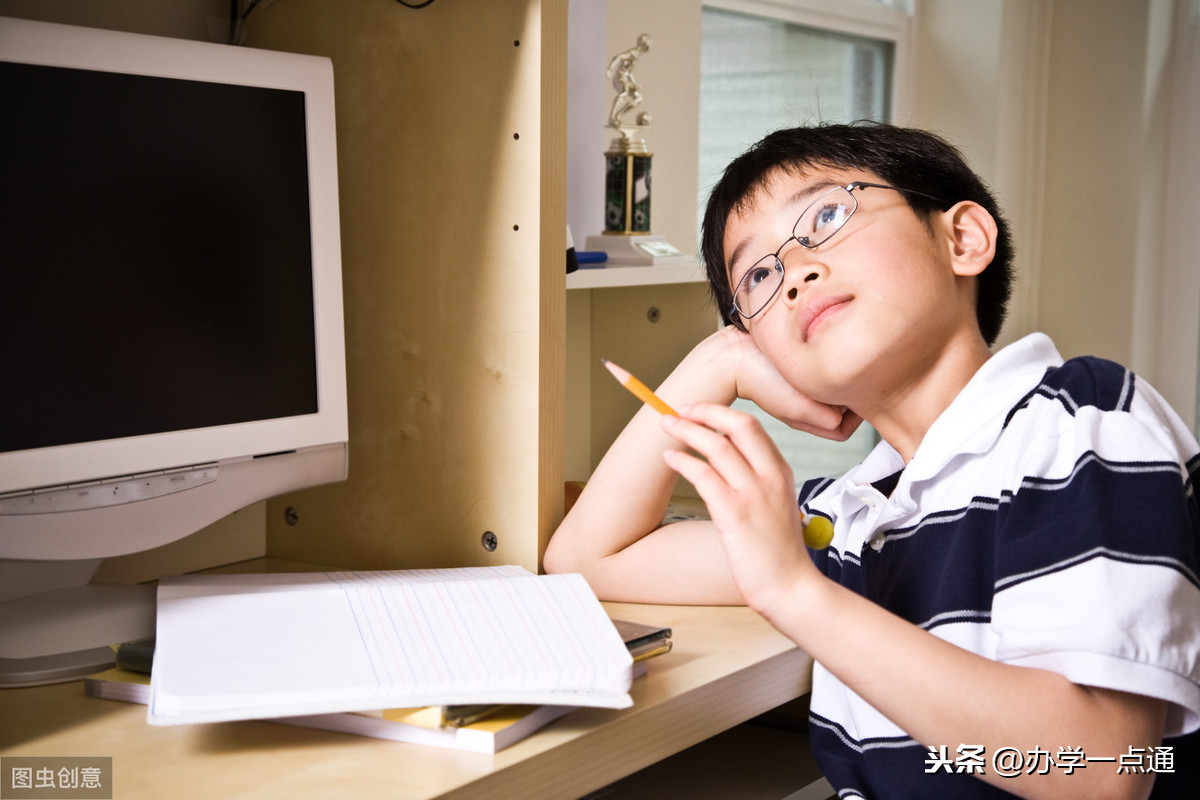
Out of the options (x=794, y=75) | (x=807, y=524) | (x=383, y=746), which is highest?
(x=794, y=75)

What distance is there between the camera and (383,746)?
2.41 feet

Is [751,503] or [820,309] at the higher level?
[820,309]

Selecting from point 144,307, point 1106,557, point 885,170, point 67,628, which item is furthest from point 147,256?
point 1106,557

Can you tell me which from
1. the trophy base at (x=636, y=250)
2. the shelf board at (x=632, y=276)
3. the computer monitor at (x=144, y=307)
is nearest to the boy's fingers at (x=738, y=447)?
the computer monitor at (x=144, y=307)

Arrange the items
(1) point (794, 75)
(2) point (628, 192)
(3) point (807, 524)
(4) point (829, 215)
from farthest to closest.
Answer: (1) point (794, 75), (2) point (628, 192), (4) point (829, 215), (3) point (807, 524)

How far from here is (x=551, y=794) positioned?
0.73m

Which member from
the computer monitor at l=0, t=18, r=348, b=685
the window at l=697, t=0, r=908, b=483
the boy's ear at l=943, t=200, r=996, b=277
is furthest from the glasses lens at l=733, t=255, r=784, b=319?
the window at l=697, t=0, r=908, b=483

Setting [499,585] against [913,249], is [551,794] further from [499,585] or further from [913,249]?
[913,249]

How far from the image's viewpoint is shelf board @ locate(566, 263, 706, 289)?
1403 mm

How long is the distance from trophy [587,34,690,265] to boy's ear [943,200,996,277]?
54 centimetres

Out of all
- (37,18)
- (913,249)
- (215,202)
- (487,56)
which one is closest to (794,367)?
(913,249)

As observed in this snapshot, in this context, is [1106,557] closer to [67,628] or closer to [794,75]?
[67,628]

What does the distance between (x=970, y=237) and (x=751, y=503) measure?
0.43 m

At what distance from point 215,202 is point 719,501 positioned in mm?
544
